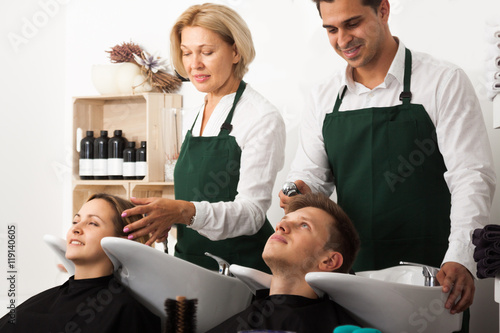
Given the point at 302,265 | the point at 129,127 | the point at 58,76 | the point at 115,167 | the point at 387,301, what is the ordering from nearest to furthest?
the point at 387,301
the point at 302,265
the point at 115,167
the point at 129,127
the point at 58,76

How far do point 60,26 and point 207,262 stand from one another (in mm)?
2705

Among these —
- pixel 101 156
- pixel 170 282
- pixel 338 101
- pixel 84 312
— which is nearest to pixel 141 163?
pixel 101 156

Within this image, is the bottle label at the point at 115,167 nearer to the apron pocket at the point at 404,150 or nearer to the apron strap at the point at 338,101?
the apron strap at the point at 338,101

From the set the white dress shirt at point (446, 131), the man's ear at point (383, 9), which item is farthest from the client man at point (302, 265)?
the man's ear at point (383, 9)

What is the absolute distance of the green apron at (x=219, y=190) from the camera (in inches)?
74.8

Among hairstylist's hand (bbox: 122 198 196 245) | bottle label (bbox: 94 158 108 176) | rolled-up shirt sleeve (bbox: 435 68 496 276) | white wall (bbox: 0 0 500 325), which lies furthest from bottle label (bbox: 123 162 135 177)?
rolled-up shirt sleeve (bbox: 435 68 496 276)

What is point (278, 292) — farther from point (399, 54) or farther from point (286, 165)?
point (286, 165)

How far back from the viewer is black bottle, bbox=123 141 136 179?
3467mm

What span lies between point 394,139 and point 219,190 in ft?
1.84

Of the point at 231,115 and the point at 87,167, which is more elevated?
the point at 231,115

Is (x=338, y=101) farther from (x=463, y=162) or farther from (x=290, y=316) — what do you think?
(x=290, y=316)

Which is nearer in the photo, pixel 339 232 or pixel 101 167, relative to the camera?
pixel 339 232

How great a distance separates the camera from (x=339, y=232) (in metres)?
1.52

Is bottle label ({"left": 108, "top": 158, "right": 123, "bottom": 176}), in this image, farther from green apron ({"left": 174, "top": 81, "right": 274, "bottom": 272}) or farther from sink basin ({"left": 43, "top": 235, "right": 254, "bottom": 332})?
sink basin ({"left": 43, "top": 235, "right": 254, "bottom": 332})
